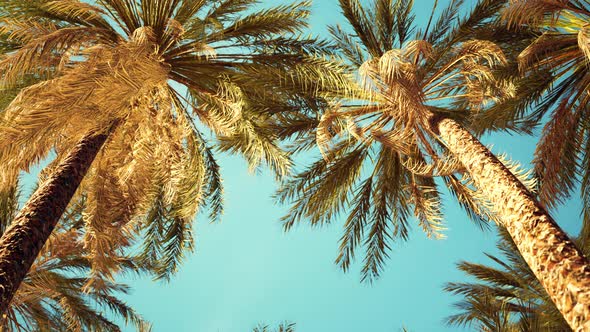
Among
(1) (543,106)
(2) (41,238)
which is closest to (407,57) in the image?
(1) (543,106)

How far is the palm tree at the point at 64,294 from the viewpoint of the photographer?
8414 millimetres

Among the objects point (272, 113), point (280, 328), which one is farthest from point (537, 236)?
point (272, 113)

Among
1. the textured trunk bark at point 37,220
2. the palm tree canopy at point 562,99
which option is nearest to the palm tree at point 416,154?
the palm tree canopy at point 562,99

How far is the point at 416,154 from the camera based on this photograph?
9.15 metres

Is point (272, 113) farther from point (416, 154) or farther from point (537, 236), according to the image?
point (537, 236)

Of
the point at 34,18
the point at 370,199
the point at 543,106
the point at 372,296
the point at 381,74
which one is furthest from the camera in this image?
the point at 372,296

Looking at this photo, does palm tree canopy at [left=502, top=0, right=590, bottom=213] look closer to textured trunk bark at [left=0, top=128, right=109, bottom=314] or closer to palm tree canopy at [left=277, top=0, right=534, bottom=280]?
palm tree canopy at [left=277, top=0, right=534, bottom=280]

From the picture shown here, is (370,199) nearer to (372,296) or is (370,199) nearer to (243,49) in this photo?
(243,49)

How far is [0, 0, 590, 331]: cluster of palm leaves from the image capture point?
19.1ft

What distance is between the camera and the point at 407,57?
20.9ft

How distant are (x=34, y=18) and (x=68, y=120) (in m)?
2.34

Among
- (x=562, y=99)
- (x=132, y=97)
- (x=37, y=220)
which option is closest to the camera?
(x=37, y=220)

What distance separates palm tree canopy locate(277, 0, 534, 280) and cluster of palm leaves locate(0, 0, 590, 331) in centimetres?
3

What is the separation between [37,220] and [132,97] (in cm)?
192
